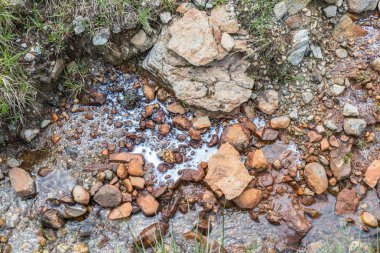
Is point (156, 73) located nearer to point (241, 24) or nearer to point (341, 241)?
point (241, 24)

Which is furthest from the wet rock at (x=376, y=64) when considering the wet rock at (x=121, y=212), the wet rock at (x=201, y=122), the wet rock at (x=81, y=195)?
the wet rock at (x=81, y=195)

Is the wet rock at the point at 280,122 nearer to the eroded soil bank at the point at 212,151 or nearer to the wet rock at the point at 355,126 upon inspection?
the eroded soil bank at the point at 212,151

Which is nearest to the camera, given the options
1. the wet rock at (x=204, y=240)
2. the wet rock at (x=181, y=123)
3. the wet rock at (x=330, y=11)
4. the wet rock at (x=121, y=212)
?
the wet rock at (x=204, y=240)

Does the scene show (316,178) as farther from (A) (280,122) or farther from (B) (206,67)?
(B) (206,67)

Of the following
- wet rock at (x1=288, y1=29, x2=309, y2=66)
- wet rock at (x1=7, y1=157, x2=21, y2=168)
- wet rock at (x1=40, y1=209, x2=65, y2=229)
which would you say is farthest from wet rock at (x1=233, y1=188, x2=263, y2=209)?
wet rock at (x1=7, y1=157, x2=21, y2=168)

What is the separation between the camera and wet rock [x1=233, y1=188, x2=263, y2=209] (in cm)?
333

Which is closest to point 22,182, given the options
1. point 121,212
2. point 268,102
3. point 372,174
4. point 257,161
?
point 121,212

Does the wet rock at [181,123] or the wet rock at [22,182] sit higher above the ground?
the wet rock at [181,123]

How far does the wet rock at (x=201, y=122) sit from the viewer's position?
11.5ft

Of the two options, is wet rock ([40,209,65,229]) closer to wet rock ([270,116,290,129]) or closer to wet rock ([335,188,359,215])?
wet rock ([270,116,290,129])

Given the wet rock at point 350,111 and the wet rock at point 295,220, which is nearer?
the wet rock at point 295,220

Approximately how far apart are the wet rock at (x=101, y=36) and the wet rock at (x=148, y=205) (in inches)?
49.3

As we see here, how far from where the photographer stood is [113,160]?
346 cm

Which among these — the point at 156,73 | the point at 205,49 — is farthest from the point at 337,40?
the point at 156,73
